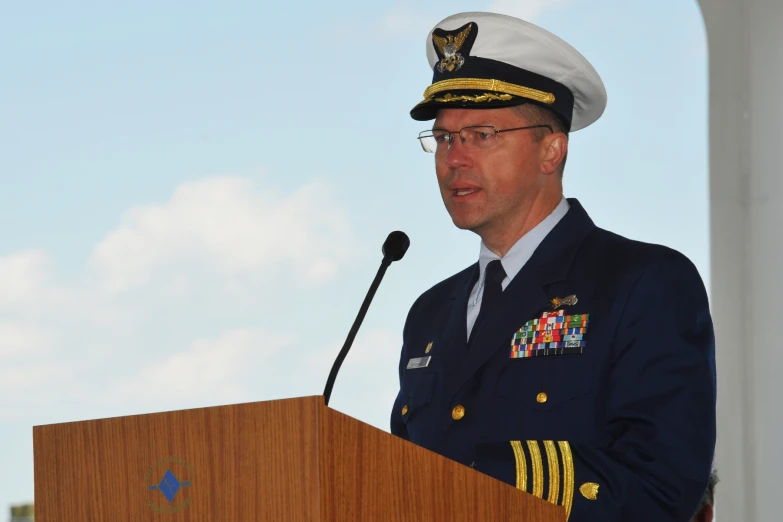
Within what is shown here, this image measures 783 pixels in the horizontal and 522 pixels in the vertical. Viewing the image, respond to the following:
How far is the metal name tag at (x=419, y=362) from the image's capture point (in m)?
2.06

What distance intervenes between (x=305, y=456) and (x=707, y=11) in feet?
10.3

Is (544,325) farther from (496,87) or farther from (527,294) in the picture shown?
(496,87)

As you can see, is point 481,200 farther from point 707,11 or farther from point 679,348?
point 707,11

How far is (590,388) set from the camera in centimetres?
172

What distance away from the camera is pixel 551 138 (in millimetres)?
2078

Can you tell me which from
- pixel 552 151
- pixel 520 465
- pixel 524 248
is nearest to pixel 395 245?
pixel 524 248

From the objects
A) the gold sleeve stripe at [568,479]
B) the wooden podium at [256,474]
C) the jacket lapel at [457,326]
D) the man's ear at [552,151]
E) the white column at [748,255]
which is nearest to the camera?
the wooden podium at [256,474]

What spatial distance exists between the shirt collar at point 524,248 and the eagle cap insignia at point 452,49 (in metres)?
0.33

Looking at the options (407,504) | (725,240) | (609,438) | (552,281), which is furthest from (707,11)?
(407,504)

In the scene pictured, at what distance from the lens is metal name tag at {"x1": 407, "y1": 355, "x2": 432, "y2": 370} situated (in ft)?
6.75

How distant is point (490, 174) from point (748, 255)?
2.01m

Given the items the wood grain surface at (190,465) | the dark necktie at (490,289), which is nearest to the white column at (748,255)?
the dark necktie at (490,289)

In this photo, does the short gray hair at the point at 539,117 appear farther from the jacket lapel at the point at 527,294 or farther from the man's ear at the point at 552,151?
the jacket lapel at the point at 527,294

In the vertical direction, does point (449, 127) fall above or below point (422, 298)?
above
